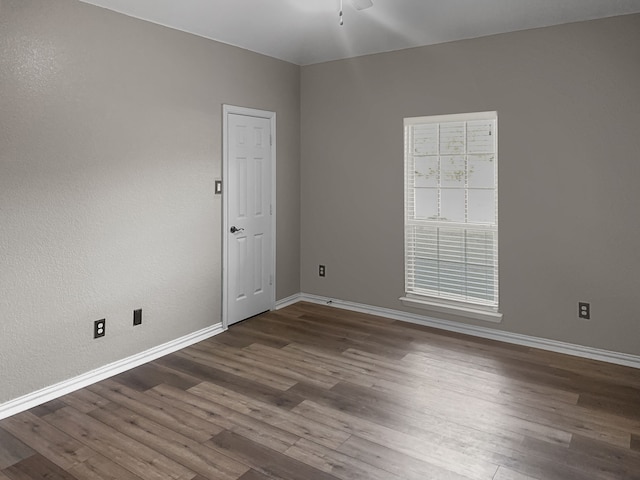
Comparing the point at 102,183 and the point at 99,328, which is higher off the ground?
the point at 102,183

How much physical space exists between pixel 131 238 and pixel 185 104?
3.98 feet

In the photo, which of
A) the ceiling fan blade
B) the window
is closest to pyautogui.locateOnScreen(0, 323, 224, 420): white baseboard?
the window

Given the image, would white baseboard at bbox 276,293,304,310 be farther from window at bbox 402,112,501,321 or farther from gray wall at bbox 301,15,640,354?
window at bbox 402,112,501,321

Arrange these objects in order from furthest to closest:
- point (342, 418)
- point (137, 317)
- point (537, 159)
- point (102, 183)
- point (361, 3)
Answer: point (537, 159) → point (137, 317) → point (102, 183) → point (361, 3) → point (342, 418)

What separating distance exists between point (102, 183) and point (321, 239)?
244 centimetres

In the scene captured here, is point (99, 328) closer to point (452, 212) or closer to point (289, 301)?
point (289, 301)

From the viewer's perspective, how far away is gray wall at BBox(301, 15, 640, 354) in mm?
3453

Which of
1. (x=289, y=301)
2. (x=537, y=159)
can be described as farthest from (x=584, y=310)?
(x=289, y=301)

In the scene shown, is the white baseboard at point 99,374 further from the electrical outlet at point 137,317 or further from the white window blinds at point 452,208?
the white window blinds at point 452,208

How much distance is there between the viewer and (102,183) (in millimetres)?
3254

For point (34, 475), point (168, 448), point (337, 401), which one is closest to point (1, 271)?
point (34, 475)

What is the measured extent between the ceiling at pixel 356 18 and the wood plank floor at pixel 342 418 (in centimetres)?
264

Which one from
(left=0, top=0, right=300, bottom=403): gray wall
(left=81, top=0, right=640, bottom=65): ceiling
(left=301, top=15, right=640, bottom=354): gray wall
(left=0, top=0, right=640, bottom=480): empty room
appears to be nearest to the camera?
(left=0, top=0, right=640, bottom=480): empty room

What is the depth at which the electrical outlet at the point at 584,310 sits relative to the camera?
3627mm
